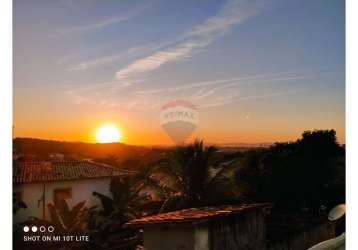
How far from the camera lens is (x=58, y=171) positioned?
4.84 meters

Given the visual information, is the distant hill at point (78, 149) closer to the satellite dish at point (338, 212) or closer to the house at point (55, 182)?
the house at point (55, 182)

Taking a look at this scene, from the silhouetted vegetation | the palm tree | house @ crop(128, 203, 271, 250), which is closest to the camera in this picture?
house @ crop(128, 203, 271, 250)

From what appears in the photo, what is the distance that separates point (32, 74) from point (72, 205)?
4.25 feet

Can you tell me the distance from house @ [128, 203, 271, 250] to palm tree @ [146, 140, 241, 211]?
0.58ft

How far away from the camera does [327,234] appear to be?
17.2ft

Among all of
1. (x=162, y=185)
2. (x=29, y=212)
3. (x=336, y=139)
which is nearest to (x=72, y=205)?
(x=29, y=212)

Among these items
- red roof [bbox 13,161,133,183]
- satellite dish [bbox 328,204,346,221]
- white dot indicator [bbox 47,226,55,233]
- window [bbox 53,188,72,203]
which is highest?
red roof [bbox 13,161,133,183]

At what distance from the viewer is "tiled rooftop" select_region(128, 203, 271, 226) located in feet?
14.6

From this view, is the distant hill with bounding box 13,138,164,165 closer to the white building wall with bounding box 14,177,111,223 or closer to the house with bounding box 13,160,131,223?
the house with bounding box 13,160,131,223

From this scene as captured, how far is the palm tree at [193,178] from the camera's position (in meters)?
4.87

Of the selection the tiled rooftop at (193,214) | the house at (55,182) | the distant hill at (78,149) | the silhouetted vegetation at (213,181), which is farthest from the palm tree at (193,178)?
Answer: the house at (55,182)

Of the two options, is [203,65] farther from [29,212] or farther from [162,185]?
[29,212]

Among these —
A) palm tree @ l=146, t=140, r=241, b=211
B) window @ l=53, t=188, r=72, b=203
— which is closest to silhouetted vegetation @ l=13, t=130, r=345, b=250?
palm tree @ l=146, t=140, r=241, b=211

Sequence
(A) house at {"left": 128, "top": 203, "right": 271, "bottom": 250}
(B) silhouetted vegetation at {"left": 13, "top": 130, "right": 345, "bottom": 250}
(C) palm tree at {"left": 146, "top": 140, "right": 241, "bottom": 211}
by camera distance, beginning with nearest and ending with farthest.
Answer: (A) house at {"left": 128, "top": 203, "right": 271, "bottom": 250}, (B) silhouetted vegetation at {"left": 13, "top": 130, "right": 345, "bottom": 250}, (C) palm tree at {"left": 146, "top": 140, "right": 241, "bottom": 211}
